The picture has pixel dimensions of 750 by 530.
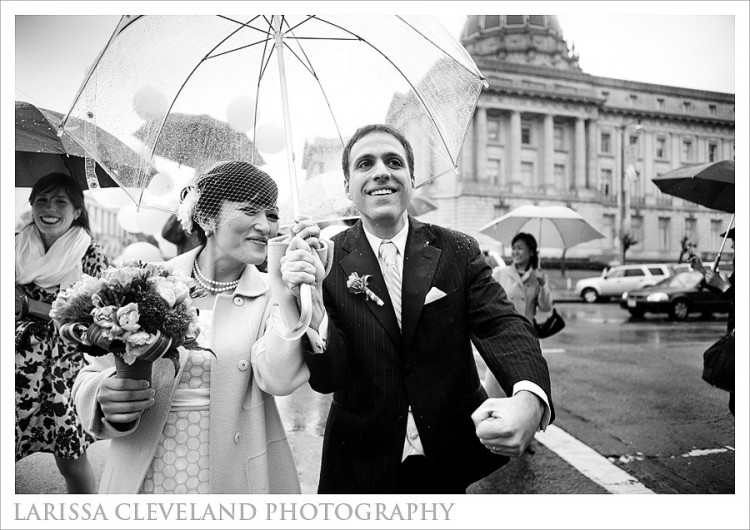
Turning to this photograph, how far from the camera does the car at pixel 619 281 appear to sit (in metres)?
20.6

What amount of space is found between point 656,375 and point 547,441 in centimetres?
360

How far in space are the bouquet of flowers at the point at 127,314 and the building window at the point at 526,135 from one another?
39.2 meters

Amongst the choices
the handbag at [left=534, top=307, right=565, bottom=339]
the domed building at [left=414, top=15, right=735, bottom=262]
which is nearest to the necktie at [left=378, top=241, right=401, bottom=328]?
the handbag at [left=534, top=307, right=565, bottom=339]

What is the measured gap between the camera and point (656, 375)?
24.5ft

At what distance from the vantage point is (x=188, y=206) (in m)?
2.00

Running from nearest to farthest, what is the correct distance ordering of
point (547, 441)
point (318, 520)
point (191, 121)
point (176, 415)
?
point (176, 415) < point (191, 121) < point (318, 520) < point (547, 441)

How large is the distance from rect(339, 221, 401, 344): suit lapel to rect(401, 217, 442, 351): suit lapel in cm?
4

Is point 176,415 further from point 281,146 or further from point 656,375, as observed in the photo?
point 656,375

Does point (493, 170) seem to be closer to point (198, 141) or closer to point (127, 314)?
point (198, 141)

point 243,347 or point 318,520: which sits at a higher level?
point 243,347

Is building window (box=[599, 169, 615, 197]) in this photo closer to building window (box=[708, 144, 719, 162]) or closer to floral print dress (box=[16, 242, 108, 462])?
building window (box=[708, 144, 719, 162])

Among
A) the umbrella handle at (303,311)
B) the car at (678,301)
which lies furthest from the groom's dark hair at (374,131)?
the car at (678,301)

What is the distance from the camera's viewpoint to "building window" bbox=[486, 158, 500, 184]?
4006cm

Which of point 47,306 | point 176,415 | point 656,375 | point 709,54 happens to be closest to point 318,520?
point 176,415
